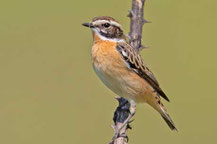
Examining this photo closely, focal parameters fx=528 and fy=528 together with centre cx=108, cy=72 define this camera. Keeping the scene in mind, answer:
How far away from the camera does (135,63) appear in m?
7.96

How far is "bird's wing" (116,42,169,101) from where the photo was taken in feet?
26.1

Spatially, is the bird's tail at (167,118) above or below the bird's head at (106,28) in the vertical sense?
below

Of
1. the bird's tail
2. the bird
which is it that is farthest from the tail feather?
the bird

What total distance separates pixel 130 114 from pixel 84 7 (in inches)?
257

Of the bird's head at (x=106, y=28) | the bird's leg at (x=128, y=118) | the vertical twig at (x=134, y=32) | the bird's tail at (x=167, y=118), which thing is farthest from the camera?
the bird's tail at (x=167, y=118)

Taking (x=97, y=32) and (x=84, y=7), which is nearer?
(x=97, y=32)

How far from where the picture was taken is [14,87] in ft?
39.2

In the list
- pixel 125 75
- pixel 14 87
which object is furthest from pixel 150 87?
pixel 14 87

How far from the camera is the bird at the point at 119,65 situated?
784cm

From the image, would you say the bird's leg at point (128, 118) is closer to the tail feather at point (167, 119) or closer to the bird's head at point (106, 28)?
the tail feather at point (167, 119)

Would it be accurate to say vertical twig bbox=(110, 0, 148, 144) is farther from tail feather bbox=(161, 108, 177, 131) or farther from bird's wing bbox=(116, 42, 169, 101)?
tail feather bbox=(161, 108, 177, 131)

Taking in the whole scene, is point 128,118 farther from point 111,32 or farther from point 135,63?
point 111,32

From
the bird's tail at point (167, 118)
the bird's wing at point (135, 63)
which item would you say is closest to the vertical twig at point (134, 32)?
the bird's wing at point (135, 63)

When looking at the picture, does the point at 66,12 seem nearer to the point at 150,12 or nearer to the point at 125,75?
the point at 150,12
